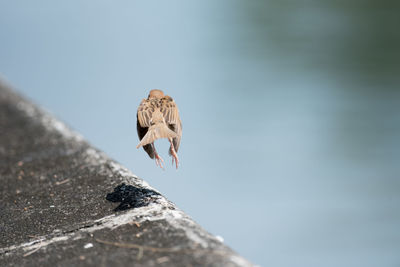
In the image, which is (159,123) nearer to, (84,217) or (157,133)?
(157,133)

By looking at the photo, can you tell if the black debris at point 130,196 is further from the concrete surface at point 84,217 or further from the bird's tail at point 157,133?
the bird's tail at point 157,133

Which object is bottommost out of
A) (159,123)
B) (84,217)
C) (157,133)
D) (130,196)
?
(84,217)

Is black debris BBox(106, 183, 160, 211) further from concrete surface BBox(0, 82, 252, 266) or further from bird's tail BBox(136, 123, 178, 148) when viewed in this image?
bird's tail BBox(136, 123, 178, 148)

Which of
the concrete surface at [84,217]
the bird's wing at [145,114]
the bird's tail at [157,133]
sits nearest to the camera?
the concrete surface at [84,217]

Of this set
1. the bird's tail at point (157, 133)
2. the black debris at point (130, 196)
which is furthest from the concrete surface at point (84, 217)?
the bird's tail at point (157, 133)

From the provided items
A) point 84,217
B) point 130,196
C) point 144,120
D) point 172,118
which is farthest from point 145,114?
point 84,217

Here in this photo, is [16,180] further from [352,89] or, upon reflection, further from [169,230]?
[352,89]
